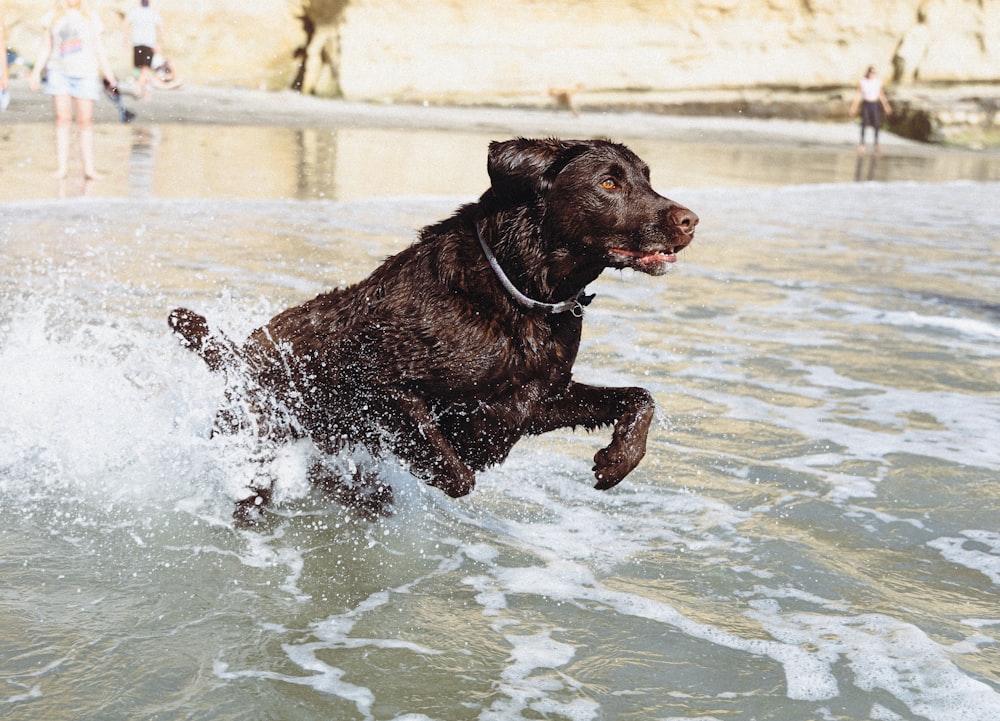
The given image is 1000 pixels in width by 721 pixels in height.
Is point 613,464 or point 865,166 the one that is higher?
point 865,166

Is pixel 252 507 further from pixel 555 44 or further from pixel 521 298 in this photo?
pixel 555 44

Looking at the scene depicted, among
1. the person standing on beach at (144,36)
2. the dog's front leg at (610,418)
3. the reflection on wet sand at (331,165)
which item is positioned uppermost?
the person standing on beach at (144,36)

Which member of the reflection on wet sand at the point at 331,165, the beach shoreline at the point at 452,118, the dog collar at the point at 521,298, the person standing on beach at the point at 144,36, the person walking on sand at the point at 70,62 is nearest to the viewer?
the dog collar at the point at 521,298

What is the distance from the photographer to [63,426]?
5195 millimetres

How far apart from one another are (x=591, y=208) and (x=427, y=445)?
1091 millimetres

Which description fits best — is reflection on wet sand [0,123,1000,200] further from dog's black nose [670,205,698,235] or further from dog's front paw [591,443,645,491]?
dog's black nose [670,205,698,235]

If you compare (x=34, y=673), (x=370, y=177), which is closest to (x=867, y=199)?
(x=370, y=177)

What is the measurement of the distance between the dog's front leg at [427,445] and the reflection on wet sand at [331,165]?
8.57 meters

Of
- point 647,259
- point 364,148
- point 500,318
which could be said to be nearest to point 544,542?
point 500,318

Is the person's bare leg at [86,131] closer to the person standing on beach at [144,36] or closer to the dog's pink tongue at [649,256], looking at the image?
the person standing on beach at [144,36]

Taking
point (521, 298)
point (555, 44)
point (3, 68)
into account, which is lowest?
point (521, 298)

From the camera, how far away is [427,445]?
171 inches

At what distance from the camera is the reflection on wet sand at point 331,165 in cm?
1361

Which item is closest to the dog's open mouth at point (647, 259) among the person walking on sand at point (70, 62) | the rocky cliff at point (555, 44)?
the person walking on sand at point (70, 62)
